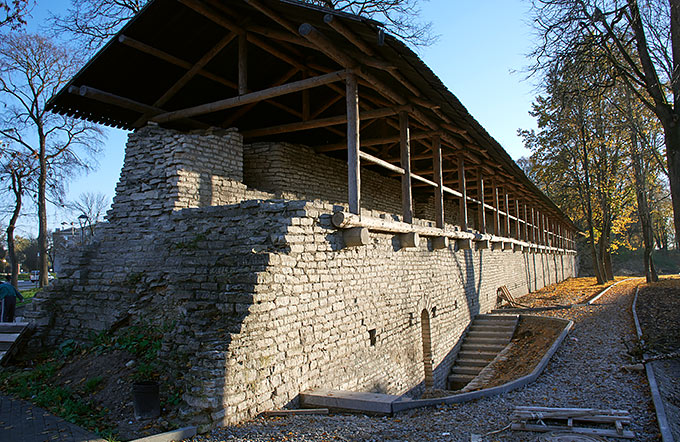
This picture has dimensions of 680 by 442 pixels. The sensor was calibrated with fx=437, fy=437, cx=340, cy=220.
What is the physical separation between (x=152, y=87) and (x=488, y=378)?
31.3ft

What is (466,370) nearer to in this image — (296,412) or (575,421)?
(575,421)

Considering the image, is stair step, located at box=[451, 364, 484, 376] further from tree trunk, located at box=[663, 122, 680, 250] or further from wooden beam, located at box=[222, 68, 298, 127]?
wooden beam, located at box=[222, 68, 298, 127]

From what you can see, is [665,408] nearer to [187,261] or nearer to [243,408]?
[243,408]

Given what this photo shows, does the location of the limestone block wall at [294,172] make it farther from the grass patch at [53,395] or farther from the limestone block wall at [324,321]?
the grass patch at [53,395]

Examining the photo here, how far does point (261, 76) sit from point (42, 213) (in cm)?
1405

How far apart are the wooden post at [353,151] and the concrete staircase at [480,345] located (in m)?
6.41

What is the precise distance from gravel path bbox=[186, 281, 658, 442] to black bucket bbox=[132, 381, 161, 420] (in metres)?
0.85

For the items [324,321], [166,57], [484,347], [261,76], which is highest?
[261,76]

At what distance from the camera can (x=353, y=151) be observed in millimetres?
7188

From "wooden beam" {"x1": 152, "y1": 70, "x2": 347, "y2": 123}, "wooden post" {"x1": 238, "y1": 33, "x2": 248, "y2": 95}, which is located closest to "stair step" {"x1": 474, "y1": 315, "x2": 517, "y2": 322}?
"wooden beam" {"x1": 152, "y1": 70, "x2": 347, "y2": 123}

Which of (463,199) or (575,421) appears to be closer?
(575,421)

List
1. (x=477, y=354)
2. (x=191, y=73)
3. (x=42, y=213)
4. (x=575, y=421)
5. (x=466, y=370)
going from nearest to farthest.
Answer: (x=575, y=421), (x=191, y=73), (x=466, y=370), (x=477, y=354), (x=42, y=213)

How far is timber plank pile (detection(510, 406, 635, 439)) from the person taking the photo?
Answer: 432 centimetres

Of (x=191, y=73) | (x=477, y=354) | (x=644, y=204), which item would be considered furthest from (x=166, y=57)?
(x=644, y=204)
